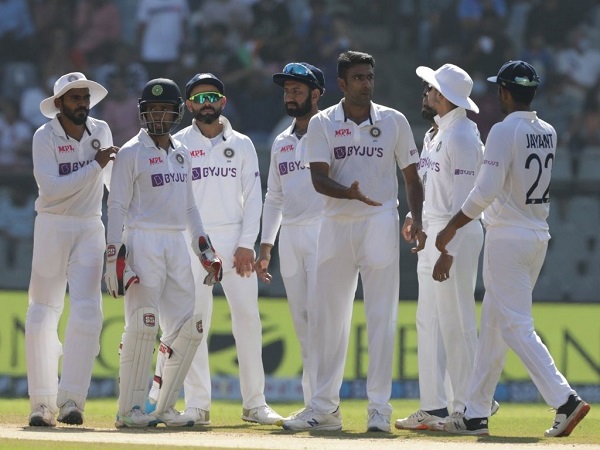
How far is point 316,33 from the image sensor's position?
18.8 meters

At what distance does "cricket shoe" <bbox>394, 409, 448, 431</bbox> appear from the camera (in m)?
8.06

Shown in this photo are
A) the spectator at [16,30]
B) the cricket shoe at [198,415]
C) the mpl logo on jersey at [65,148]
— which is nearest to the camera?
the mpl logo on jersey at [65,148]

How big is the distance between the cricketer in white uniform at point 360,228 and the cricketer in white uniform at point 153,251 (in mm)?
776

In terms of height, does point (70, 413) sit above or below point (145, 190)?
A: below

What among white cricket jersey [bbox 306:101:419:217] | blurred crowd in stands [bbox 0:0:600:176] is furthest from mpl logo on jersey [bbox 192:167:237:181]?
blurred crowd in stands [bbox 0:0:600:176]

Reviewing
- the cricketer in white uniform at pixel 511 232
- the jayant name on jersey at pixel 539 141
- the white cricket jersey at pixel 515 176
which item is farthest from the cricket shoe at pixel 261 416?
the jayant name on jersey at pixel 539 141

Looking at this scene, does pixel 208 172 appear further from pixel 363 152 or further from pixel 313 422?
pixel 313 422

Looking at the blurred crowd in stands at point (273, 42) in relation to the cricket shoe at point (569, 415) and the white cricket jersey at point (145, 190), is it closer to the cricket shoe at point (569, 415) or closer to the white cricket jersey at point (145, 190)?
the white cricket jersey at point (145, 190)

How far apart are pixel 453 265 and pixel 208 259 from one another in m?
1.47

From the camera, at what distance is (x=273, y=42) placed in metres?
19.0

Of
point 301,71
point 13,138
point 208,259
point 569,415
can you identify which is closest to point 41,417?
point 208,259

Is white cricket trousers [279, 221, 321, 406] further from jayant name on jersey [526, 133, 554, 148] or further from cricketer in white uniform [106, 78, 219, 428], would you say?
jayant name on jersey [526, 133, 554, 148]

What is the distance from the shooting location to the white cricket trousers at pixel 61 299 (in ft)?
26.1

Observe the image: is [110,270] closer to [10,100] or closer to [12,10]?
[10,100]
